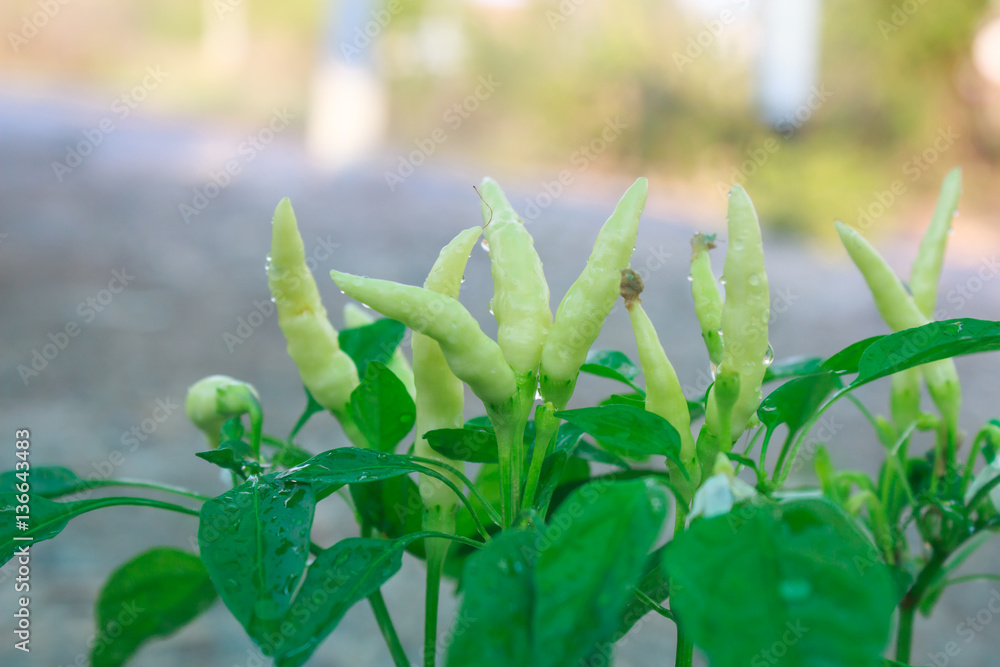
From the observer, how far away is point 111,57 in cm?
1080

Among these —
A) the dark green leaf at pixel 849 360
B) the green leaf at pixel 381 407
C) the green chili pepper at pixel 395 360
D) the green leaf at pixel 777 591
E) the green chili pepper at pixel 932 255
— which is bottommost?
the green leaf at pixel 777 591

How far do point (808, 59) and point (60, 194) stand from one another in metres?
4.89

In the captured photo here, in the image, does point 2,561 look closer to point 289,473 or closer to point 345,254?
point 289,473

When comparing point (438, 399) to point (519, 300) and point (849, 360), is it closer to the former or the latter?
point (519, 300)

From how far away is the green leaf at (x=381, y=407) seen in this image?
0.41 m

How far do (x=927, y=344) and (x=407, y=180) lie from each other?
6.12 m

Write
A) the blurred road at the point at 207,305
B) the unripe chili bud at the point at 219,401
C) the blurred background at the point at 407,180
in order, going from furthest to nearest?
the blurred background at the point at 407,180
the blurred road at the point at 207,305
the unripe chili bud at the point at 219,401

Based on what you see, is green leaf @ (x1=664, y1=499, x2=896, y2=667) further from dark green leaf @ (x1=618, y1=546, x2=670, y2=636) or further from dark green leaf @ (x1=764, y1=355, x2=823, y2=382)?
dark green leaf @ (x1=764, y1=355, x2=823, y2=382)

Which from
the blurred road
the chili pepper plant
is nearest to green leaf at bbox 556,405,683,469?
the chili pepper plant

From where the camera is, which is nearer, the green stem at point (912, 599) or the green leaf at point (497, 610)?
the green leaf at point (497, 610)

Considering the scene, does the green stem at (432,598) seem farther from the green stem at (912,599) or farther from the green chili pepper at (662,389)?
the green stem at (912,599)

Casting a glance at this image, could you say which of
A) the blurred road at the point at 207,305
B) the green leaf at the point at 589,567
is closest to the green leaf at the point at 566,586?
the green leaf at the point at 589,567

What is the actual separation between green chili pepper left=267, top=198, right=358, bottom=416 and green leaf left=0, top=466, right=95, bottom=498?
0.13 m

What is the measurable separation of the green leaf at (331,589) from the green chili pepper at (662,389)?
0.13m
